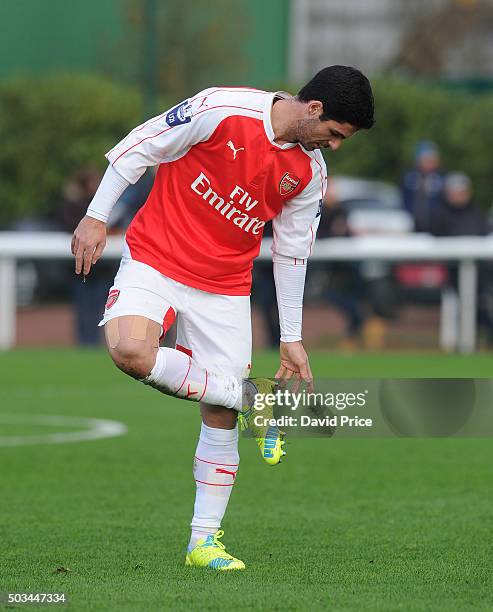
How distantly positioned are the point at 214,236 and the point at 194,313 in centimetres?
34

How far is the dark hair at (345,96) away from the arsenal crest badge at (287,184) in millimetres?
352

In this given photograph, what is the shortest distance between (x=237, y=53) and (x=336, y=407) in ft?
92.5

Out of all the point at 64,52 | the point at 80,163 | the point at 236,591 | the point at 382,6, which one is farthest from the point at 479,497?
the point at 382,6

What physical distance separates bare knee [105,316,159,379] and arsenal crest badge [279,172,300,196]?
81cm

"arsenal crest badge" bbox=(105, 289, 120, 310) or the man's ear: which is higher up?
the man's ear

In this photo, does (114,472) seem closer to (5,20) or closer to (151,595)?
(151,595)

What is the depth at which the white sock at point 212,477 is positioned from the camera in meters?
6.69

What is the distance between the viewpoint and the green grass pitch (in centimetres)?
591

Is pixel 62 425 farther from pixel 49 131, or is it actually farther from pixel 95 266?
pixel 49 131

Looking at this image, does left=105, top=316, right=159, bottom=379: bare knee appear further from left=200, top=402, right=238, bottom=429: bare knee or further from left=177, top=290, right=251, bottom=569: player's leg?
left=200, top=402, right=238, bottom=429: bare knee

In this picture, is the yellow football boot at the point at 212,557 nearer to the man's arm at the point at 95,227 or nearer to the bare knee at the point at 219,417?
the bare knee at the point at 219,417

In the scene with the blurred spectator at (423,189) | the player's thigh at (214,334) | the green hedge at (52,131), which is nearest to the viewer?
the player's thigh at (214,334)

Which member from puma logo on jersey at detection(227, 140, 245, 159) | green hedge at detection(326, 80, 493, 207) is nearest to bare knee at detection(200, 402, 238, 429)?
puma logo on jersey at detection(227, 140, 245, 159)

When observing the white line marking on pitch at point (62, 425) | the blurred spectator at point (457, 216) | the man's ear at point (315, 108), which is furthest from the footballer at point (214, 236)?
the blurred spectator at point (457, 216)
